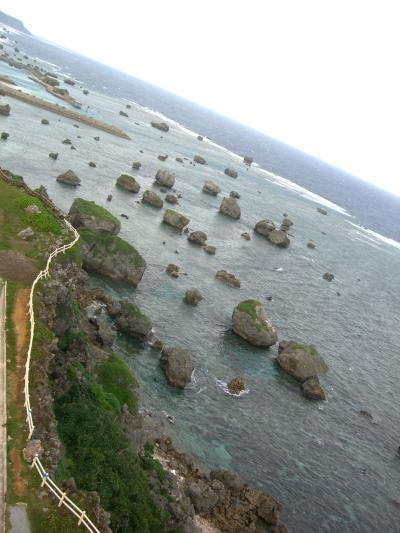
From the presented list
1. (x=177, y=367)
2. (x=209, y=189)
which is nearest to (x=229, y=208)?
(x=209, y=189)

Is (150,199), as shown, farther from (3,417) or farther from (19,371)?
(3,417)

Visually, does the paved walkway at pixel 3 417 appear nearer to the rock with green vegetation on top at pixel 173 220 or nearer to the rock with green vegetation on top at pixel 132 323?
the rock with green vegetation on top at pixel 132 323

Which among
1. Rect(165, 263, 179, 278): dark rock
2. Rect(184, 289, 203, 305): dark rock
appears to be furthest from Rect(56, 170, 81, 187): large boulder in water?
Rect(184, 289, 203, 305): dark rock

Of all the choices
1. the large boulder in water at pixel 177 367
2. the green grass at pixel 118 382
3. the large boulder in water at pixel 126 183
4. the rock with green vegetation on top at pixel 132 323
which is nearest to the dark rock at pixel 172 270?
the rock with green vegetation on top at pixel 132 323

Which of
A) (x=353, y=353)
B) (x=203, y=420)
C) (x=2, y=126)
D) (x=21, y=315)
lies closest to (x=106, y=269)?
(x=203, y=420)

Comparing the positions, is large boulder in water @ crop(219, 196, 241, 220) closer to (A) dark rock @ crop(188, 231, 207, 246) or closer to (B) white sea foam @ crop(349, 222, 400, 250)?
(A) dark rock @ crop(188, 231, 207, 246)

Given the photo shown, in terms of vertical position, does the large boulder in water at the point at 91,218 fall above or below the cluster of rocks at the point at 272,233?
below

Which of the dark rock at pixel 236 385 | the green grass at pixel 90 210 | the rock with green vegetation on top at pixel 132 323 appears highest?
the green grass at pixel 90 210
